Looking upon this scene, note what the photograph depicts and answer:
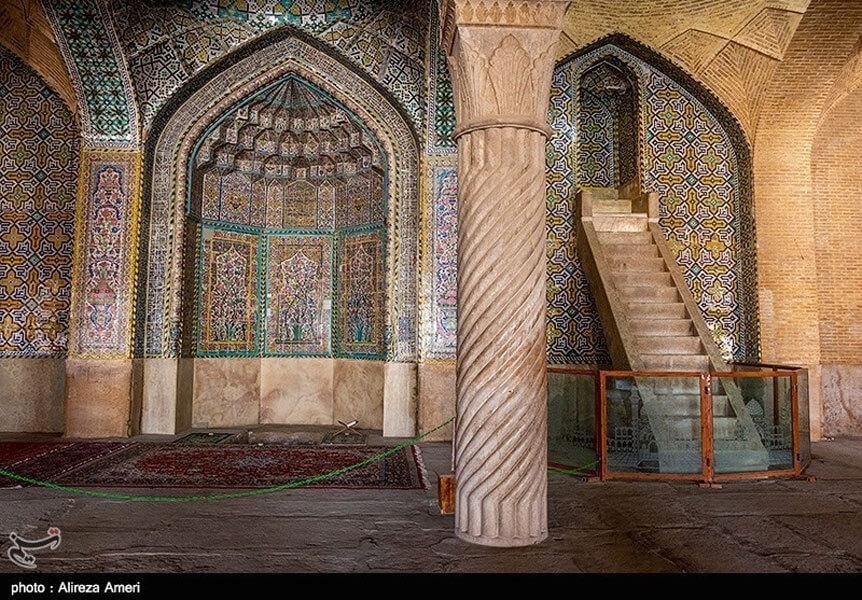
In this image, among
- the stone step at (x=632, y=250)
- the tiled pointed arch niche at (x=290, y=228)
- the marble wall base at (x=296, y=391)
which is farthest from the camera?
the marble wall base at (x=296, y=391)

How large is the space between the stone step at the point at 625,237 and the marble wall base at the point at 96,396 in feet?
17.9

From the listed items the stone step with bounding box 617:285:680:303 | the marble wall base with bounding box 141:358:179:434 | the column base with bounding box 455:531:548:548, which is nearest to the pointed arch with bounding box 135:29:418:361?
the marble wall base with bounding box 141:358:179:434

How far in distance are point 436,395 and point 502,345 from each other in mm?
3785

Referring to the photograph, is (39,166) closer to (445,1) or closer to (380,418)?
(380,418)

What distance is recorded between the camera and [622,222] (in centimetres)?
791

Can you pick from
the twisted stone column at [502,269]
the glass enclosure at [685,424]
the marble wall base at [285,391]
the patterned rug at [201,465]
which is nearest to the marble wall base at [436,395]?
the patterned rug at [201,465]

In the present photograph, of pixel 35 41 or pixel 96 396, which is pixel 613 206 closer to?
pixel 96 396

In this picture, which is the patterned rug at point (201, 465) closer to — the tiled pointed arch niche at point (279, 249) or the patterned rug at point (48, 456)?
the patterned rug at point (48, 456)

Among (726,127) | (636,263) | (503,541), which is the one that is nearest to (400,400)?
(636,263)

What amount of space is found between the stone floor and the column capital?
2.23 m

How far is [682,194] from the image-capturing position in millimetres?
8031

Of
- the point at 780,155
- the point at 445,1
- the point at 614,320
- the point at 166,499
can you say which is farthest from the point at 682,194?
the point at 166,499

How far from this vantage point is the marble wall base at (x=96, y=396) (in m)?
6.97

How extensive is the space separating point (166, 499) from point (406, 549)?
1.80m
